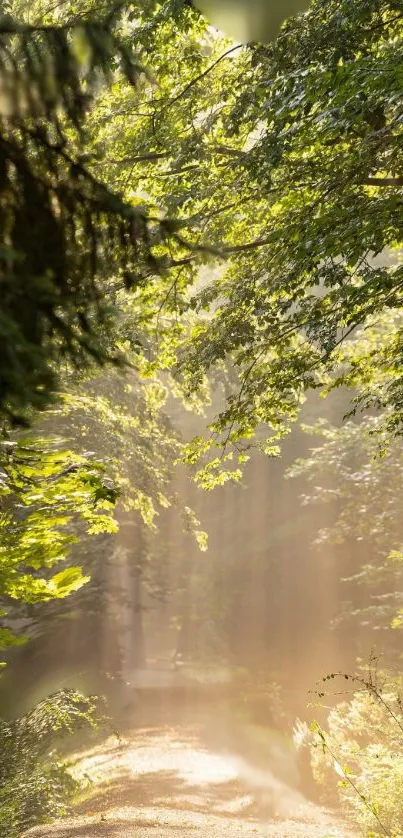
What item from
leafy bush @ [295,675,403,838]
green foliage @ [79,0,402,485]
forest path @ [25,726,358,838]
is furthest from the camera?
leafy bush @ [295,675,403,838]

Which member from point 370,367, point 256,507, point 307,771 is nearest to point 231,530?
point 256,507

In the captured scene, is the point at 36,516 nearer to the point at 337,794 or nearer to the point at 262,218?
the point at 262,218

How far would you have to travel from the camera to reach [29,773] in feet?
23.7

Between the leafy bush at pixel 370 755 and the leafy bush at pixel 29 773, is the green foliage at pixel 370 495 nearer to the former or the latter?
the leafy bush at pixel 370 755

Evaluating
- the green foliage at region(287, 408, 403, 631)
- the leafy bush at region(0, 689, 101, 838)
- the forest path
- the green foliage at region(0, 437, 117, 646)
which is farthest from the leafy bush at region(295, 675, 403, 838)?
the green foliage at region(287, 408, 403, 631)

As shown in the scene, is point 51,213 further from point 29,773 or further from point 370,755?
point 370,755

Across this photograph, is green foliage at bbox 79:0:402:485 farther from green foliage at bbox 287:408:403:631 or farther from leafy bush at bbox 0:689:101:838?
green foliage at bbox 287:408:403:631

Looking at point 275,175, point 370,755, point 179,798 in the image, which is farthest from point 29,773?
point 275,175

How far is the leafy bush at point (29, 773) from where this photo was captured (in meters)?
6.71

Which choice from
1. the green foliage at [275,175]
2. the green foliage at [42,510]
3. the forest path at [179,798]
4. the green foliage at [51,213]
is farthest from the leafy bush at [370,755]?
the green foliage at [51,213]

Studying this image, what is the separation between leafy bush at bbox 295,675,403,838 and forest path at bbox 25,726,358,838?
0.70 metres

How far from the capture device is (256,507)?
105 feet

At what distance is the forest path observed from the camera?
776 centimetres

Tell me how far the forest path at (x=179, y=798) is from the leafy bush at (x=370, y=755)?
0.70 m
